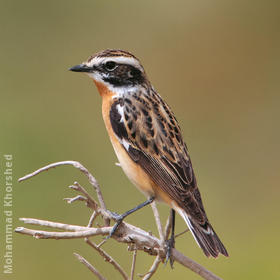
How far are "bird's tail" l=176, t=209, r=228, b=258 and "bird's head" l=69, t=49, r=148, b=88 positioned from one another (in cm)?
114

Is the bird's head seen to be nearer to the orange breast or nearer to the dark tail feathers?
the orange breast

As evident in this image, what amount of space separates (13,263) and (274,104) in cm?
504

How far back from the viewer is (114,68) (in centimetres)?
433

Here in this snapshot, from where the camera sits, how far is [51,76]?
9039 millimetres

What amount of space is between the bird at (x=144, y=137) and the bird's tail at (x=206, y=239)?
1 cm

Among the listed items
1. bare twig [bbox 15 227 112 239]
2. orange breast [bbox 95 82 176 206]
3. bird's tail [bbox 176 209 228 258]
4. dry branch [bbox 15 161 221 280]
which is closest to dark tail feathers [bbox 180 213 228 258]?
bird's tail [bbox 176 209 228 258]

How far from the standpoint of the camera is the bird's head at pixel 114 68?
4.23 m

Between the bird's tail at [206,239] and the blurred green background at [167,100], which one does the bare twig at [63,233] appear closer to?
the bird's tail at [206,239]

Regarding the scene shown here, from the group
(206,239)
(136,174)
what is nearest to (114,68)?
(136,174)

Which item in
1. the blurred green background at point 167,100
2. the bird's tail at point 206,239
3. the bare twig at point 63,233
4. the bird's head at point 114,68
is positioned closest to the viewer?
the bare twig at point 63,233

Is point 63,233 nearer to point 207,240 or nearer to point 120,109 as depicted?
point 207,240

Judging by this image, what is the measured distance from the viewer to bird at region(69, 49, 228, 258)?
403 centimetres

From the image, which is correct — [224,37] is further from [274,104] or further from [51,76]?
[51,76]

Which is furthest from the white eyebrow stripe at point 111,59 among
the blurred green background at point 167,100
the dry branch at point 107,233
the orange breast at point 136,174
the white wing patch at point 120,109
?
the blurred green background at point 167,100
